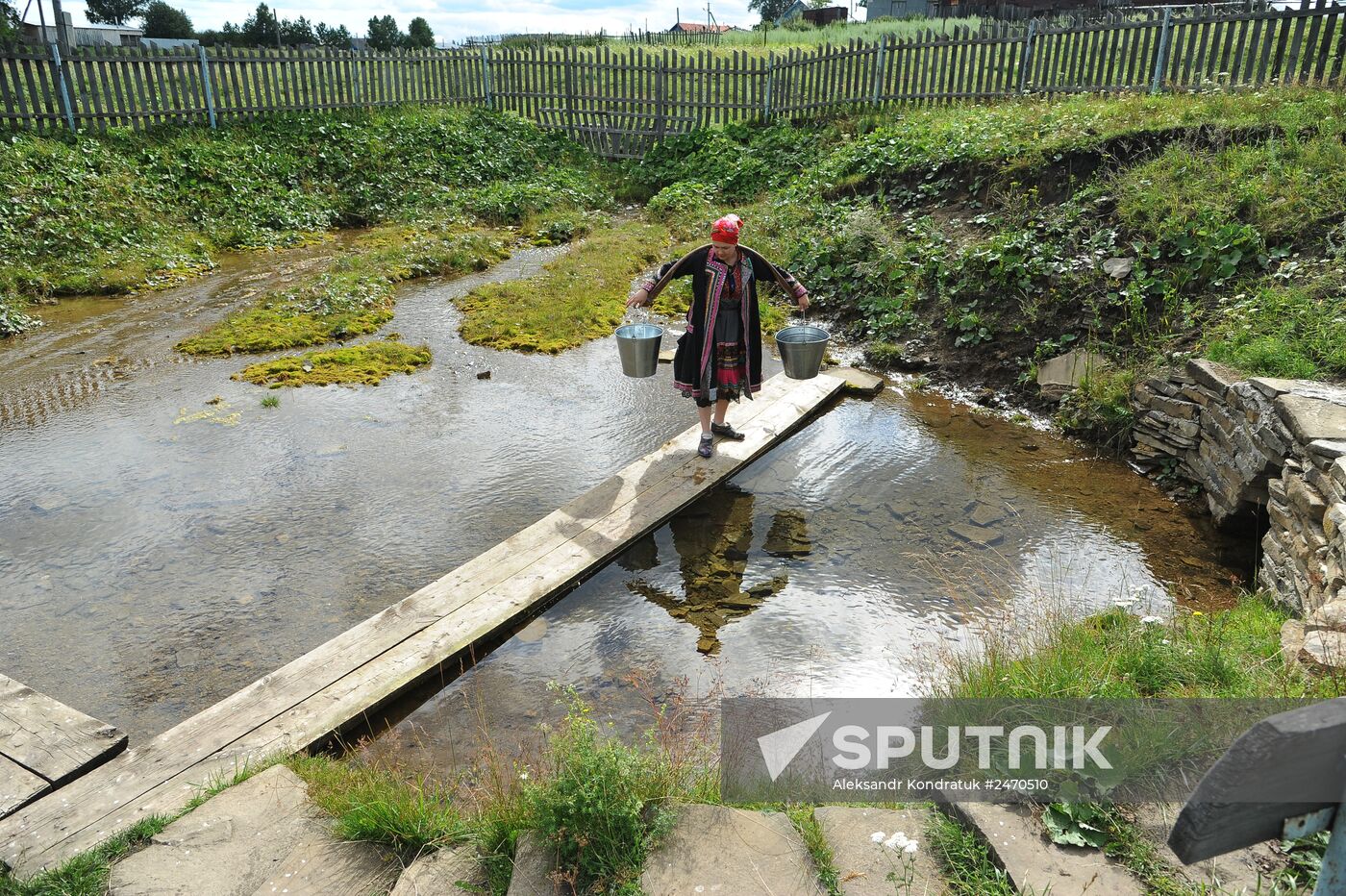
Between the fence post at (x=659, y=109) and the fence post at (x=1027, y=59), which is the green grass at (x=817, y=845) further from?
the fence post at (x=659, y=109)

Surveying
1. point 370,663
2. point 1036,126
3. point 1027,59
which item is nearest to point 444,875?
point 370,663

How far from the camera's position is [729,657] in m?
4.68

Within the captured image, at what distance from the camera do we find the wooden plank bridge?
3.36m

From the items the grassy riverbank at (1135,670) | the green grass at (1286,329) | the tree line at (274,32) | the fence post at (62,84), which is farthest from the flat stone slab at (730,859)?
the tree line at (274,32)

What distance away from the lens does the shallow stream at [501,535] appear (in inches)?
180

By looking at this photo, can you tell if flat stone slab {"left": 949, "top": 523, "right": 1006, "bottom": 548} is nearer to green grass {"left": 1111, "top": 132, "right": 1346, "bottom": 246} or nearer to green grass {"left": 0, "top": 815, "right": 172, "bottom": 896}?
green grass {"left": 1111, "top": 132, "right": 1346, "bottom": 246}

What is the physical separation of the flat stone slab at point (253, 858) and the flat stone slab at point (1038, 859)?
80.9 inches

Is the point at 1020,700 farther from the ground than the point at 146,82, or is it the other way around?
the point at 146,82

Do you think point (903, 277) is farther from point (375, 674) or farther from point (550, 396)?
point (375, 674)

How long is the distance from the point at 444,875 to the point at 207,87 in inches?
641

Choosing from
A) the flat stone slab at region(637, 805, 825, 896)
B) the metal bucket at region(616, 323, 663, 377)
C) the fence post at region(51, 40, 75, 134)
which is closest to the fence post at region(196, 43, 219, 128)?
the fence post at region(51, 40, 75, 134)

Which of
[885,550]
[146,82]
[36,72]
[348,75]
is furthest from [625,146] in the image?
[885,550]

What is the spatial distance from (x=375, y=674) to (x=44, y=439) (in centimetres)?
488

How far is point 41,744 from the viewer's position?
3723 mm
